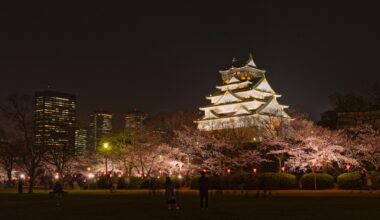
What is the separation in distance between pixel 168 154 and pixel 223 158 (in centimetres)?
786

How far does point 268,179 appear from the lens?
Result: 156 feet

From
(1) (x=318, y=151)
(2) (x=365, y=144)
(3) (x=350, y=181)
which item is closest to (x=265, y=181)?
(3) (x=350, y=181)

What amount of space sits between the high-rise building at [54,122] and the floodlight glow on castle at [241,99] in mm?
23348

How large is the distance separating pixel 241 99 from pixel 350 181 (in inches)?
1892

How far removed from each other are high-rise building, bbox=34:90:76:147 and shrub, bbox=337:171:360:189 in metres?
29.5

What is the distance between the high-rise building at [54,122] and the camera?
56875mm

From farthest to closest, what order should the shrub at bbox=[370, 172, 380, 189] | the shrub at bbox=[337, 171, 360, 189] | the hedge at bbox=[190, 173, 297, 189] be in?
the hedge at bbox=[190, 173, 297, 189], the shrub at bbox=[337, 171, 360, 189], the shrub at bbox=[370, 172, 380, 189]

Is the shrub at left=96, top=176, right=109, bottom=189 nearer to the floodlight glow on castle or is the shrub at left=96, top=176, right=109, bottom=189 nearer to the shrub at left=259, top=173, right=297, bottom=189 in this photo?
the shrub at left=259, top=173, right=297, bottom=189

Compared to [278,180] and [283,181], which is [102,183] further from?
[283,181]

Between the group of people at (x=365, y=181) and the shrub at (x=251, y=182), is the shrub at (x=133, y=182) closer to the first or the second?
the shrub at (x=251, y=182)

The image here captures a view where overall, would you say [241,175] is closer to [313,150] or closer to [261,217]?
[313,150]

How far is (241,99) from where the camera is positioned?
91.6 meters

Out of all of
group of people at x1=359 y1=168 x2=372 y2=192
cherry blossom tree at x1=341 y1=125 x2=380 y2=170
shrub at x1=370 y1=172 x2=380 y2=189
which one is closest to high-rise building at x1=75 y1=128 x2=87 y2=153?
cherry blossom tree at x1=341 y1=125 x2=380 y2=170

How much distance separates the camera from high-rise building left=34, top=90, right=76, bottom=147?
56875mm
